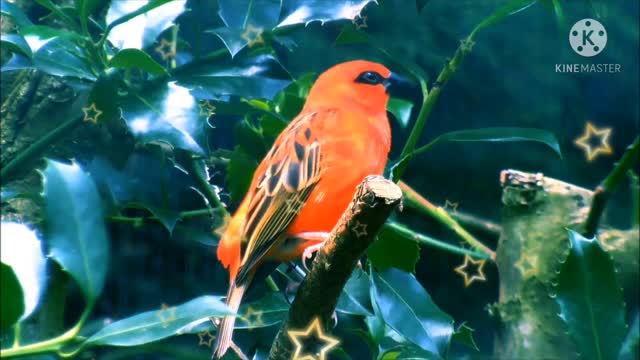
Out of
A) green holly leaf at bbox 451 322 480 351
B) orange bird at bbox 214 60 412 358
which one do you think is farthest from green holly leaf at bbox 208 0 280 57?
green holly leaf at bbox 451 322 480 351

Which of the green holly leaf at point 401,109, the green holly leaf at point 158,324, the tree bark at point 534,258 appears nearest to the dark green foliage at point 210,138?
the green holly leaf at point 401,109

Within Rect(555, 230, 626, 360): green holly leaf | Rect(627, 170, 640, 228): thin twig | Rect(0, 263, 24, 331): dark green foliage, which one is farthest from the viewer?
Rect(627, 170, 640, 228): thin twig

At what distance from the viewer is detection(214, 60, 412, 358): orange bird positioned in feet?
2.97

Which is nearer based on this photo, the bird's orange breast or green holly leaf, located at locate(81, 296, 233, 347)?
green holly leaf, located at locate(81, 296, 233, 347)

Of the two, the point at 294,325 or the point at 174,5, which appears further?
the point at 174,5

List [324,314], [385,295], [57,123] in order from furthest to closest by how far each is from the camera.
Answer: [57,123] < [385,295] < [324,314]

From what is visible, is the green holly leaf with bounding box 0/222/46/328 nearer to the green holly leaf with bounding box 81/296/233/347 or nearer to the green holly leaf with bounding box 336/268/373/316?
the green holly leaf with bounding box 81/296/233/347

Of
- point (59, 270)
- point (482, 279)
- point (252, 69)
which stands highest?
point (252, 69)

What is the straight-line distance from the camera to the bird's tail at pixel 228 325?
2.94ft

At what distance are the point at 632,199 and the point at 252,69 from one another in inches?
22.5

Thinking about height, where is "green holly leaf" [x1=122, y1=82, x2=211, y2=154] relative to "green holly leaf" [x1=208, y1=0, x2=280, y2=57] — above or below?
below

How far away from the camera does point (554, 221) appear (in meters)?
1.16

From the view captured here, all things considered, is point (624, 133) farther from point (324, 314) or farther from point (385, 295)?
point (324, 314)

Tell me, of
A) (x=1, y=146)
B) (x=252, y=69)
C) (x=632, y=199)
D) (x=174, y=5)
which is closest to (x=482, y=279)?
(x=632, y=199)
